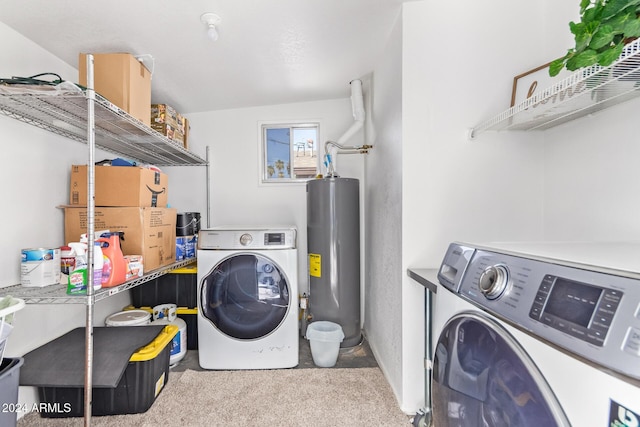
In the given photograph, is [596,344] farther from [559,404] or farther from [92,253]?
[92,253]

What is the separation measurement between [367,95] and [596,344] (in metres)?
2.34

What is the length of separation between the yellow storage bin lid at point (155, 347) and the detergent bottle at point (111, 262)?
1.33ft

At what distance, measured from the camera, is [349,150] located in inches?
95.3

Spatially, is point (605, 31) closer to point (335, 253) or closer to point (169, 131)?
point (335, 253)

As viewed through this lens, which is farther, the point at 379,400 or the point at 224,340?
the point at 224,340

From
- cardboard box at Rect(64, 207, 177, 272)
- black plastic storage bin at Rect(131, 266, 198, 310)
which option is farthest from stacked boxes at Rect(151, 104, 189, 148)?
black plastic storage bin at Rect(131, 266, 198, 310)

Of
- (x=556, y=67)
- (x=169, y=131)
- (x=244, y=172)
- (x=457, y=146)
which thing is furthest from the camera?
(x=244, y=172)

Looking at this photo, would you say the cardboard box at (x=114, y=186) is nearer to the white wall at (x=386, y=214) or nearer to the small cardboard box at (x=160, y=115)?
the small cardboard box at (x=160, y=115)

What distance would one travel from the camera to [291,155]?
8.81 ft

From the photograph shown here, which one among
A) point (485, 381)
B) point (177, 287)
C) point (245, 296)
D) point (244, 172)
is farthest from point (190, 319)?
point (485, 381)

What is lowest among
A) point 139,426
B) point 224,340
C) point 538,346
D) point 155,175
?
point 139,426

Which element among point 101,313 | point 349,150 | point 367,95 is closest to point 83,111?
point 101,313

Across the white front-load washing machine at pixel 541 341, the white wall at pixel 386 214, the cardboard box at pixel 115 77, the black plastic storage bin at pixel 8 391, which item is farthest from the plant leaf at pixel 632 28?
the black plastic storage bin at pixel 8 391

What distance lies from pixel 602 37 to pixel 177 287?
2.51 metres
